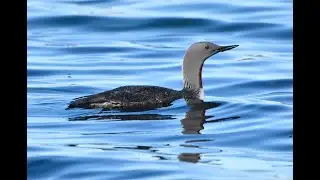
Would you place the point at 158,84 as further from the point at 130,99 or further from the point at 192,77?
the point at 130,99

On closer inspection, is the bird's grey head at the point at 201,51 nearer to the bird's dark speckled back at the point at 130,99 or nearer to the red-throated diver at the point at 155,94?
the red-throated diver at the point at 155,94

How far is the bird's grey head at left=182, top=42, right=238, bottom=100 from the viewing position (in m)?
10.2

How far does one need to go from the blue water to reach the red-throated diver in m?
0.10

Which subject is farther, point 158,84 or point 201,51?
point 158,84

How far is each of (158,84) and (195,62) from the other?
1.88 meters

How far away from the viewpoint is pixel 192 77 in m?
10.3

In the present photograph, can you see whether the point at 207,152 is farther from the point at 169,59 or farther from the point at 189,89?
the point at 169,59

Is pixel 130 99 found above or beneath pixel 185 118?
above

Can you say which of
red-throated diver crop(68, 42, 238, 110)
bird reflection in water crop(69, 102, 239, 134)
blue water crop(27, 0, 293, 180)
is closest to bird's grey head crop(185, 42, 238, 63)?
red-throated diver crop(68, 42, 238, 110)

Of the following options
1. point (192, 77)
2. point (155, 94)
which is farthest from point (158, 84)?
point (155, 94)

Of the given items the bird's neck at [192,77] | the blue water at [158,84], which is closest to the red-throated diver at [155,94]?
the bird's neck at [192,77]

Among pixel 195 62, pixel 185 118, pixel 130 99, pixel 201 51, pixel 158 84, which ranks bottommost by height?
pixel 185 118

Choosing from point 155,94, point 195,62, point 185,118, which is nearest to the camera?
point 185,118

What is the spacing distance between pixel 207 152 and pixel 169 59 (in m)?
6.88
